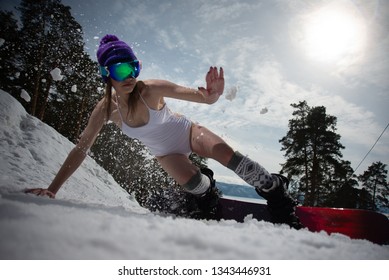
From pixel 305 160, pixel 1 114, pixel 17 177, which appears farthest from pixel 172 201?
pixel 305 160

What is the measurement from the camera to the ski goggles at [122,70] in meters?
2.18

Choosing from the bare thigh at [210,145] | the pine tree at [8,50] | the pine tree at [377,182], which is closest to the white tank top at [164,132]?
the bare thigh at [210,145]

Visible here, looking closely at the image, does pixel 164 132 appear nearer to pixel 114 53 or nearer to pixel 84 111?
pixel 114 53

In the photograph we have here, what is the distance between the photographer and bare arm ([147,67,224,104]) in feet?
6.76

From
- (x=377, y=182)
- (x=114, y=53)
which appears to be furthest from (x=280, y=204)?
(x=377, y=182)

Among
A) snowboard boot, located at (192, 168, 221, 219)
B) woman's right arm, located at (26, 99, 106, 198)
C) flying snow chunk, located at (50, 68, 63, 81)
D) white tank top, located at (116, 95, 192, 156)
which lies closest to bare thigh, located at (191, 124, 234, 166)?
white tank top, located at (116, 95, 192, 156)

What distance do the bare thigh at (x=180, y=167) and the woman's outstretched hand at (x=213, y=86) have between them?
701 mm

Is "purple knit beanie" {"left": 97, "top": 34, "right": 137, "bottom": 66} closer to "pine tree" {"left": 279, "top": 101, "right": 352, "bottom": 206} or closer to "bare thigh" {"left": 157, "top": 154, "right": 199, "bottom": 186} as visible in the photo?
"bare thigh" {"left": 157, "top": 154, "right": 199, "bottom": 186}

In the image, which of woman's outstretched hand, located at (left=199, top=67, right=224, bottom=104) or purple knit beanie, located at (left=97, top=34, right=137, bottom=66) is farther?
purple knit beanie, located at (left=97, top=34, right=137, bottom=66)

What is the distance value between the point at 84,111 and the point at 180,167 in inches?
820

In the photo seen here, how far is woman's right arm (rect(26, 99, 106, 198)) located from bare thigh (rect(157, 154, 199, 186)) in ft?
2.53

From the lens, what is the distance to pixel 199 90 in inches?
82.5

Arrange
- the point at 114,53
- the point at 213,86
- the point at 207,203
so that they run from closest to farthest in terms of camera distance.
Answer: the point at 213,86 → the point at 114,53 → the point at 207,203
